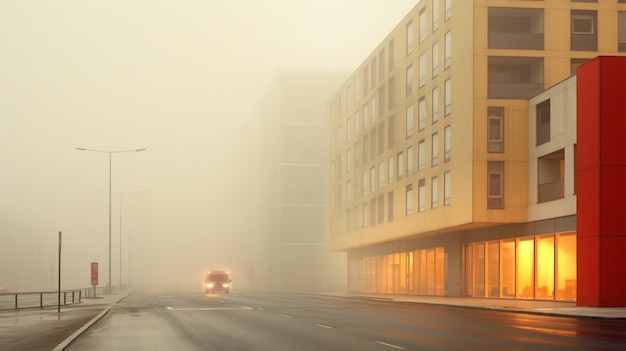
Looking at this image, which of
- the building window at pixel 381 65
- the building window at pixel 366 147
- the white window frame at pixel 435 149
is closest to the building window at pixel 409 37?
the building window at pixel 381 65

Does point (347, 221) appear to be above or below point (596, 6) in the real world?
below

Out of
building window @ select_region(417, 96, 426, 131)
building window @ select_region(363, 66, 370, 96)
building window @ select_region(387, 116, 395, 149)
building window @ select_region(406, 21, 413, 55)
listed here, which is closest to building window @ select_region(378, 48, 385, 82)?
building window @ select_region(363, 66, 370, 96)

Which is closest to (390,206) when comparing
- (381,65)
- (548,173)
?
(381,65)

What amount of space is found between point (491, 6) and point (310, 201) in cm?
6655

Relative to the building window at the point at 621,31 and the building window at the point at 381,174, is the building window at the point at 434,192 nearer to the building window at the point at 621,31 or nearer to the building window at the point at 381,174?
the building window at the point at 381,174

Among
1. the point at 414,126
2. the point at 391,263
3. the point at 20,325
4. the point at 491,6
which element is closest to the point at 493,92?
the point at 491,6

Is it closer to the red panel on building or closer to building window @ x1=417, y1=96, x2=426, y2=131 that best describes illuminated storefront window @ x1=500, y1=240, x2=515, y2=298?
building window @ x1=417, y1=96, x2=426, y2=131

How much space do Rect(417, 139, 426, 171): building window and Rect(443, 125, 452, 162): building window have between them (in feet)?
14.1

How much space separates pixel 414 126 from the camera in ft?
199

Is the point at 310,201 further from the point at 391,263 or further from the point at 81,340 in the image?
the point at 81,340

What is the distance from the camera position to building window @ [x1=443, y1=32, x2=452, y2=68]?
176ft

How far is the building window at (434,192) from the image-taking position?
55.2 m

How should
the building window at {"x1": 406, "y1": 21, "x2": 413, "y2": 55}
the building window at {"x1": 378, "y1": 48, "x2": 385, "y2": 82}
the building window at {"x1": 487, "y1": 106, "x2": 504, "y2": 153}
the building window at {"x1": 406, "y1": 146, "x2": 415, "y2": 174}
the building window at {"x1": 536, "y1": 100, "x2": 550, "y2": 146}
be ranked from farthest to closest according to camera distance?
the building window at {"x1": 378, "y1": 48, "x2": 385, "y2": 82} < the building window at {"x1": 406, "y1": 21, "x2": 413, "y2": 55} < the building window at {"x1": 406, "y1": 146, "x2": 415, "y2": 174} < the building window at {"x1": 487, "y1": 106, "x2": 504, "y2": 153} < the building window at {"x1": 536, "y1": 100, "x2": 550, "y2": 146}

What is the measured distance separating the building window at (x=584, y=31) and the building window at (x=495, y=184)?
7966 millimetres
